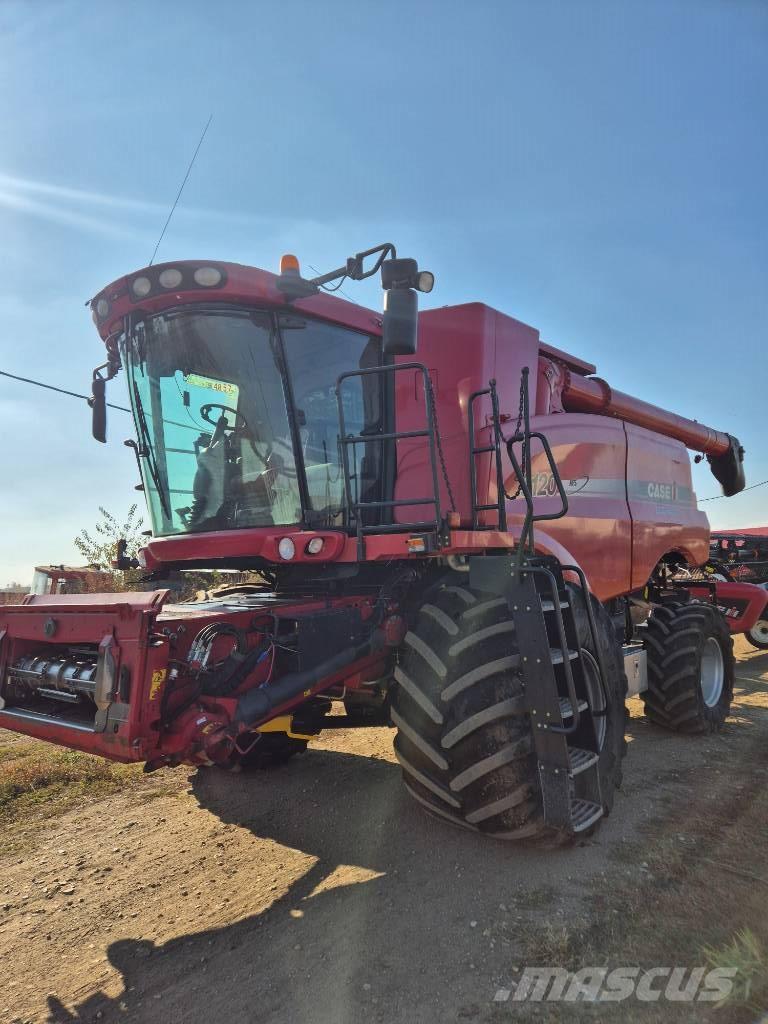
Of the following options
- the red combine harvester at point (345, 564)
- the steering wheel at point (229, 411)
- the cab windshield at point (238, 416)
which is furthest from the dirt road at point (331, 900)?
the steering wheel at point (229, 411)

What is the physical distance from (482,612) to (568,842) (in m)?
1.19

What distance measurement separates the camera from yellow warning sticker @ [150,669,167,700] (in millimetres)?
2760

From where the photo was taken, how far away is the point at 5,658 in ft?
11.2

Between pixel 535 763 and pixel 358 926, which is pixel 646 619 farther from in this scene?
pixel 358 926

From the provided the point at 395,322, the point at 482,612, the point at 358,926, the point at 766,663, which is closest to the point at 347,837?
the point at 358,926

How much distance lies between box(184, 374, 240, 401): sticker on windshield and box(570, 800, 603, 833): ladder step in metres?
2.79

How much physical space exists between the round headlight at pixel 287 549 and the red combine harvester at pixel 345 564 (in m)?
0.01

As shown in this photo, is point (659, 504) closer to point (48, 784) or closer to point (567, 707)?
point (567, 707)

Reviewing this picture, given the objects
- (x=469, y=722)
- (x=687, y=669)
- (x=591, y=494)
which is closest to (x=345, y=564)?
(x=469, y=722)

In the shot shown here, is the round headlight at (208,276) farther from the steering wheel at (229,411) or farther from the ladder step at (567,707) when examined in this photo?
the ladder step at (567,707)

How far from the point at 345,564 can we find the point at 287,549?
529 mm

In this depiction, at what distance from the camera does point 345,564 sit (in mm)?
3977

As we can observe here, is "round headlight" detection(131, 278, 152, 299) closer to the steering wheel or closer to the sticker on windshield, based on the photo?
the sticker on windshield

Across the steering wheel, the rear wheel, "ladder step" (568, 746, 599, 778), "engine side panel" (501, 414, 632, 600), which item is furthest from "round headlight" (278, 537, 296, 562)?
the rear wheel
